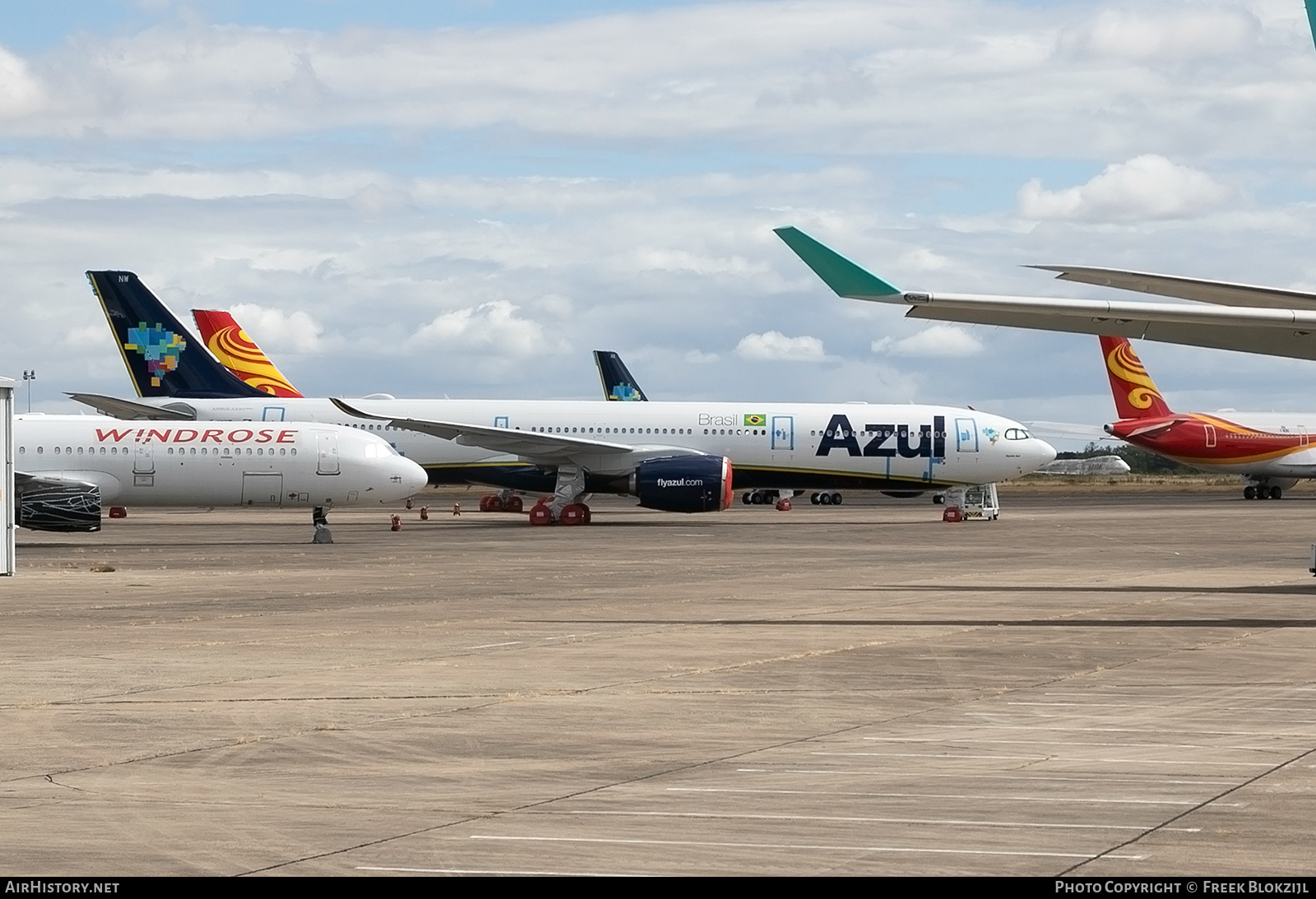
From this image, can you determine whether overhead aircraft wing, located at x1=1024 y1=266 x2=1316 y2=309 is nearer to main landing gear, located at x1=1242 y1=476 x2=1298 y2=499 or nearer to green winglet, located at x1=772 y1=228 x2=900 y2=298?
green winglet, located at x1=772 y1=228 x2=900 y2=298

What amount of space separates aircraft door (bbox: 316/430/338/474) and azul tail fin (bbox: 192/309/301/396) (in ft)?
66.5

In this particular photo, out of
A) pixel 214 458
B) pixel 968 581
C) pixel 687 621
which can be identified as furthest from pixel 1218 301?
pixel 214 458

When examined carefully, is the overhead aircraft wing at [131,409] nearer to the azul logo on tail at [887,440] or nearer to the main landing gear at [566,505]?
the main landing gear at [566,505]

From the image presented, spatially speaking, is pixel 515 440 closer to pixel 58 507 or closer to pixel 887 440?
pixel 887 440

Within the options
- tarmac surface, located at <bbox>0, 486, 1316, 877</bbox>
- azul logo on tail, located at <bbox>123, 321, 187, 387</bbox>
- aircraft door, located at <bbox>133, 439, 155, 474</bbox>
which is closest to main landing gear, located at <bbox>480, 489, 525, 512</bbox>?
azul logo on tail, located at <bbox>123, 321, 187, 387</bbox>

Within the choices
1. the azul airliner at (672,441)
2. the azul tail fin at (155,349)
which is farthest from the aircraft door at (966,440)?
the azul tail fin at (155,349)

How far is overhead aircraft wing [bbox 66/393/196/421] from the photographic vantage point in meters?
56.9

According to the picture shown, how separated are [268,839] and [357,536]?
40.0 metres

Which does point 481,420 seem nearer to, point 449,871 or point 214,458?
point 214,458

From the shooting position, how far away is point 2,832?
8.75 meters

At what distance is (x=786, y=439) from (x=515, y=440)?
857cm

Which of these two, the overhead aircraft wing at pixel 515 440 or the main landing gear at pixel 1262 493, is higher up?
the overhead aircraft wing at pixel 515 440

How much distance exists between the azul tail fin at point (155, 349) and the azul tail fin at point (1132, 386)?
1723 inches

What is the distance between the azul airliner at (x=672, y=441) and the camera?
54.7m
